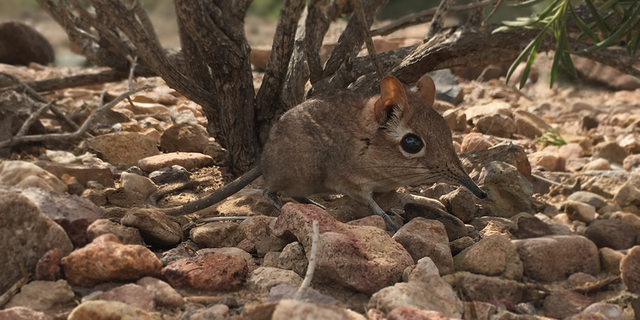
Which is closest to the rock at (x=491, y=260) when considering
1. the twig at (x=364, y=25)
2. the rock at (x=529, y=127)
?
the twig at (x=364, y=25)

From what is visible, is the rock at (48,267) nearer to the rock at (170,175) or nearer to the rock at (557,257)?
the rock at (170,175)

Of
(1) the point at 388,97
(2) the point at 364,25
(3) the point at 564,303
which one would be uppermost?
(2) the point at 364,25

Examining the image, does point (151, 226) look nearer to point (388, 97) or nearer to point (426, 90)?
point (388, 97)

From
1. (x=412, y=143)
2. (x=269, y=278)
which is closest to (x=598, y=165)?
(x=412, y=143)

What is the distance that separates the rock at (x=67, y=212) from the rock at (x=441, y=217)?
1.86 meters

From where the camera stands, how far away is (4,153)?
451 cm

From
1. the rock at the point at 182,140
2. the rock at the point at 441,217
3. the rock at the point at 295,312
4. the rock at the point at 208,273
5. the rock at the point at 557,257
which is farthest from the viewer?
the rock at the point at 182,140

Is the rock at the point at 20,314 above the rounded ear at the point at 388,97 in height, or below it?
below

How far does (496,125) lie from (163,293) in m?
4.55

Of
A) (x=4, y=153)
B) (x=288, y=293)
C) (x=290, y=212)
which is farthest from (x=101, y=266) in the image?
(x=4, y=153)

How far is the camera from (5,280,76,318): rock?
2229 mm

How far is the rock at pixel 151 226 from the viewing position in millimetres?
2908

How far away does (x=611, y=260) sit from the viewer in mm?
3137

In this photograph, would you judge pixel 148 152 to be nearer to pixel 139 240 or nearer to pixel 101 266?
pixel 139 240
